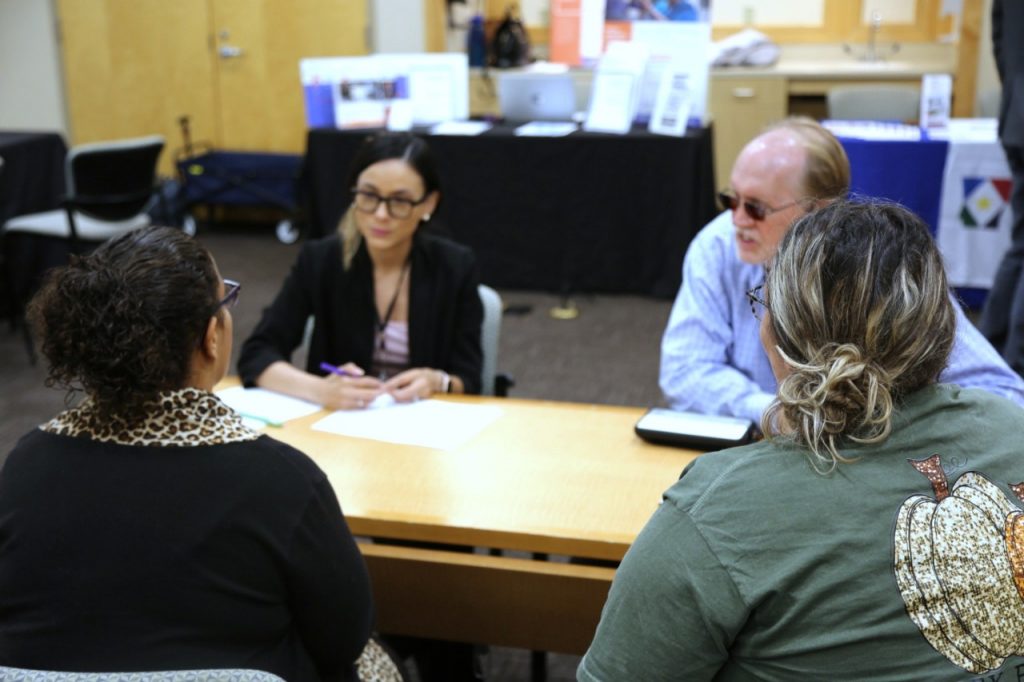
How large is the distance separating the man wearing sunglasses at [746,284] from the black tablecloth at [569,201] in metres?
2.94

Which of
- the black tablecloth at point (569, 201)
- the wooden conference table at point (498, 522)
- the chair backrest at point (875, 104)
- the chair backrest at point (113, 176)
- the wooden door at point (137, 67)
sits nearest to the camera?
the wooden conference table at point (498, 522)

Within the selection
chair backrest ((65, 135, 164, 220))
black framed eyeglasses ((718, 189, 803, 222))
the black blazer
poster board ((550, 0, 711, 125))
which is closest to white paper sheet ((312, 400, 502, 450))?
the black blazer

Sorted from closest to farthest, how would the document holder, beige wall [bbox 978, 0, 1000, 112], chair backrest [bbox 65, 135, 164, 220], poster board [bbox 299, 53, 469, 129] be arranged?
1. the document holder
2. chair backrest [bbox 65, 135, 164, 220]
3. poster board [bbox 299, 53, 469, 129]
4. beige wall [bbox 978, 0, 1000, 112]

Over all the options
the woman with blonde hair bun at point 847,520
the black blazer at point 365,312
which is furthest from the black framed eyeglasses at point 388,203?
the woman with blonde hair bun at point 847,520

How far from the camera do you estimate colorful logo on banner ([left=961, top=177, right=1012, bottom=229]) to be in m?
4.69

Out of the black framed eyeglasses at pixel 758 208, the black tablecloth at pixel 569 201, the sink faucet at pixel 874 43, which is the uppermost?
the sink faucet at pixel 874 43

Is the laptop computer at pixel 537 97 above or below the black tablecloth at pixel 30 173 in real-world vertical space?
above

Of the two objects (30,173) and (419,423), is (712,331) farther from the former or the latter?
(30,173)

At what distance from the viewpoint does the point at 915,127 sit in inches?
199

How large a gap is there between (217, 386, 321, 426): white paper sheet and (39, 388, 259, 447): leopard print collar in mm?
728

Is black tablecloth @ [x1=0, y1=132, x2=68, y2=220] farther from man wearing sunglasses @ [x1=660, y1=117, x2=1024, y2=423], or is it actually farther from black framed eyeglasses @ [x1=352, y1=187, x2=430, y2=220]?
man wearing sunglasses @ [x1=660, y1=117, x2=1024, y2=423]

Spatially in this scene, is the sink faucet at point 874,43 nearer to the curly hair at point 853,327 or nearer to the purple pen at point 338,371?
the purple pen at point 338,371

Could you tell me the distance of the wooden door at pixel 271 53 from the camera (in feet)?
22.7

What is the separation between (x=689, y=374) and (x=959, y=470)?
1174 millimetres
